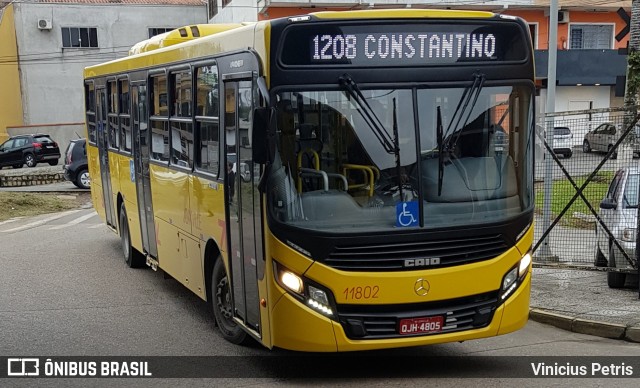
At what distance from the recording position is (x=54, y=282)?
38.9 feet

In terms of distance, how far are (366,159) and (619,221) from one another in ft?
17.8

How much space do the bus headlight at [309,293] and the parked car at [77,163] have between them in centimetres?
2346

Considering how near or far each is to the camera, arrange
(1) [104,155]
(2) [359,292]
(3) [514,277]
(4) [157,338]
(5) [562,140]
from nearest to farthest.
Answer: (2) [359,292] < (3) [514,277] < (4) [157,338] < (5) [562,140] < (1) [104,155]

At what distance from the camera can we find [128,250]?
12969 millimetres

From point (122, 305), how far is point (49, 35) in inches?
1692

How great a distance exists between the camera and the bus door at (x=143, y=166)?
10.8 metres

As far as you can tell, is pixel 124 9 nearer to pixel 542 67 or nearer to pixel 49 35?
pixel 49 35

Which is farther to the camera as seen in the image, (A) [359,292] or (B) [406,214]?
(B) [406,214]

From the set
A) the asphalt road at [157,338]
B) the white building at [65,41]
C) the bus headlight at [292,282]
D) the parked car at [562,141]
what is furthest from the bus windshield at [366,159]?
the white building at [65,41]

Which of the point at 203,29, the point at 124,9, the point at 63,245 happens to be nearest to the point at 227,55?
the point at 203,29

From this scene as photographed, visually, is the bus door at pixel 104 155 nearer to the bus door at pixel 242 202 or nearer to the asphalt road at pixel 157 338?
the asphalt road at pixel 157 338

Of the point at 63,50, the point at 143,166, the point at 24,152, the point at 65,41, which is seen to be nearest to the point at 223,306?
the point at 143,166

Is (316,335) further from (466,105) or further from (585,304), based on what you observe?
(585,304)

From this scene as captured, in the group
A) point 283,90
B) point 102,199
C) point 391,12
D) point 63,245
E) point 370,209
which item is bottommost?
point 63,245
